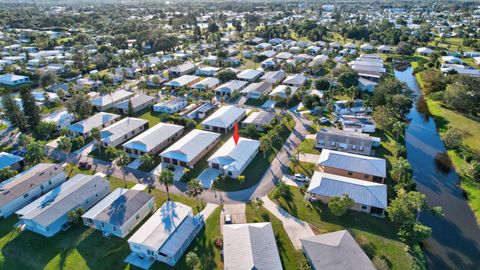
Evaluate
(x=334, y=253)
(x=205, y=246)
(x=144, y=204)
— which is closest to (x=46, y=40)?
(x=144, y=204)

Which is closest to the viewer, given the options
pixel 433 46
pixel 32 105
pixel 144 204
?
pixel 144 204

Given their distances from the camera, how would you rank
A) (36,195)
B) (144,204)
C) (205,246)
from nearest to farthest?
(205,246) → (144,204) → (36,195)

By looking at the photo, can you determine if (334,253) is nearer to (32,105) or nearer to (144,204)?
(144,204)

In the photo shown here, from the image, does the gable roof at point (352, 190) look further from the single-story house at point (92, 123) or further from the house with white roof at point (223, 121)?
the single-story house at point (92, 123)

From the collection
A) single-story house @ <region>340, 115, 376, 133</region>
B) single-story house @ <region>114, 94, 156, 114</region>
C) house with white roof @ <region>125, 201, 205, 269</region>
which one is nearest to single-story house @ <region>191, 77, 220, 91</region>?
single-story house @ <region>114, 94, 156, 114</region>

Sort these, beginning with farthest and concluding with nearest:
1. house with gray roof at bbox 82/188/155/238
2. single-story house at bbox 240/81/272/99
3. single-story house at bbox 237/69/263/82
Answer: single-story house at bbox 237/69/263/82 → single-story house at bbox 240/81/272/99 → house with gray roof at bbox 82/188/155/238

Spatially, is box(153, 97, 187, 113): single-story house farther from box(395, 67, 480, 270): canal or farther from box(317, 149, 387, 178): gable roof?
box(395, 67, 480, 270): canal

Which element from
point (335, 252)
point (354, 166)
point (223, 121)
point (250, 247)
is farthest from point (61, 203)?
point (354, 166)
